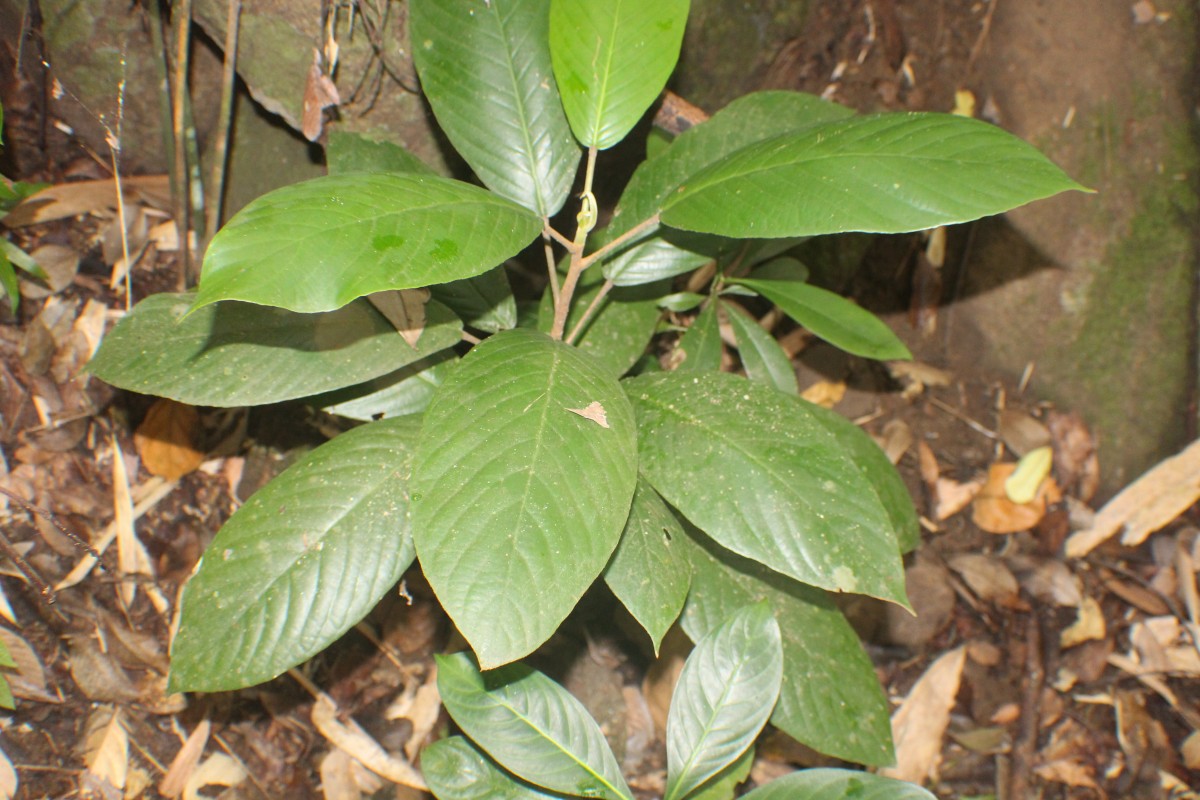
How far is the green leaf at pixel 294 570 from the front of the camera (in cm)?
122

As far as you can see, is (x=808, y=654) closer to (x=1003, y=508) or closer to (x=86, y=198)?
(x=1003, y=508)

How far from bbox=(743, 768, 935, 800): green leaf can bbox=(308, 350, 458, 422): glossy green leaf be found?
0.90 m

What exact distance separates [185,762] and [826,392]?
1797 mm

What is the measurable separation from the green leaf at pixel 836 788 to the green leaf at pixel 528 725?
261 mm

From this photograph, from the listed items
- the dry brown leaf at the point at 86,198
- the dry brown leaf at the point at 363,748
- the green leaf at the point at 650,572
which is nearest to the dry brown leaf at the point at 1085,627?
the green leaf at the point at 650,572

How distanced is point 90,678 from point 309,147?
1193mm

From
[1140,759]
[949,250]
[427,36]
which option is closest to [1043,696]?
[1140,759]

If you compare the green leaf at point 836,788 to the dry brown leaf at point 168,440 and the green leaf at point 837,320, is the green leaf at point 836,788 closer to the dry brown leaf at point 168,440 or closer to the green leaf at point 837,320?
the green leaf at point 837,320

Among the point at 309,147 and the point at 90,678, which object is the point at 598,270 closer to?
the point at 309,147

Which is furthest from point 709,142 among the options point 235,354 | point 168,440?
point 168,440

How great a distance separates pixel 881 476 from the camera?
1607 millimetres

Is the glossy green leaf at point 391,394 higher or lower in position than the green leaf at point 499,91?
lower

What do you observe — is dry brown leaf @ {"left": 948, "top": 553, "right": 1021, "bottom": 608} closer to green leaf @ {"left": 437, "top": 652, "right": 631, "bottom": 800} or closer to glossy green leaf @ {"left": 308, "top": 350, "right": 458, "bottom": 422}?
green leaf @ {"left": 437, "top": 652, "right": 631, "bottom": 800}

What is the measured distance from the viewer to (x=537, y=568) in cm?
104
